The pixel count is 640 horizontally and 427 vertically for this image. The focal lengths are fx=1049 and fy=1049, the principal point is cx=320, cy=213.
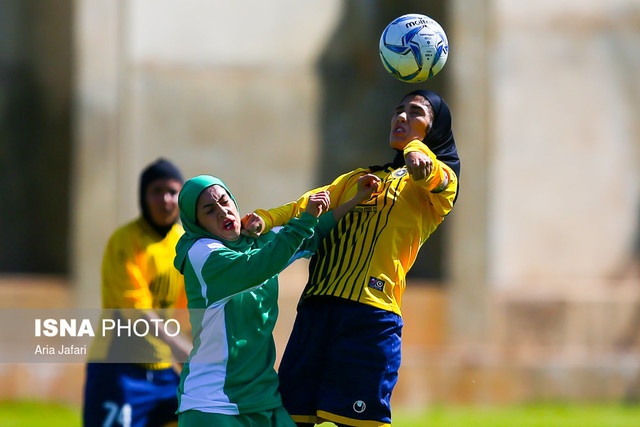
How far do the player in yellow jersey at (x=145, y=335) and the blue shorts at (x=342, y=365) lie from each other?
1.87 m

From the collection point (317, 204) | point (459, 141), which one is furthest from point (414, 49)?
point (459, 141)

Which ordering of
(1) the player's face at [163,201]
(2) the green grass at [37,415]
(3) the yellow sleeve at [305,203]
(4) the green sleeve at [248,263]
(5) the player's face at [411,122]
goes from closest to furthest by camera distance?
1. (4) the green sleeve at [248,263]
2. (5) the player's face at [411,122]
3. (3) the yellow sleeve at [305,203]
4. (1) the player's face at [163,201]
5. (2) the green grass at [37,415]

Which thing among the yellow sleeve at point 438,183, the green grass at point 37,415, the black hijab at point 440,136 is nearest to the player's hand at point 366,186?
the yellow sleeve at point 438,183

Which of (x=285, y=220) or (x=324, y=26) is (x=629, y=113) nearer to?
(x=324, y=26)

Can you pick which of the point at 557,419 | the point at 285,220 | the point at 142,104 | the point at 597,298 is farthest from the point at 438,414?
the point at 285,220

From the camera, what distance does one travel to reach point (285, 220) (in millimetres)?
5270

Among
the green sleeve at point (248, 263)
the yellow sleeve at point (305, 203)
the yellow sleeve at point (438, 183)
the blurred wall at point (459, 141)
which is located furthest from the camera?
the blurred wall at point (459, 141)

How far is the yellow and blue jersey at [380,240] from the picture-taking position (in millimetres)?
5055

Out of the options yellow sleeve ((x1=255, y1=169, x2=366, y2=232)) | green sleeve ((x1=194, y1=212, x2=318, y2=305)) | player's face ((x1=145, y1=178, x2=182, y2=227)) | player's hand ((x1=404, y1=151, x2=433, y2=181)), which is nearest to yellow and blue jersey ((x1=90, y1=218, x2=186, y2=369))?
player's face ((x1=145, y1=178, x2=182, y2=227))

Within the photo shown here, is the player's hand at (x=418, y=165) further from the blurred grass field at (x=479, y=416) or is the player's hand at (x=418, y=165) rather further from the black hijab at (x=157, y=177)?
the blurred grass field at (x=479, y=416)

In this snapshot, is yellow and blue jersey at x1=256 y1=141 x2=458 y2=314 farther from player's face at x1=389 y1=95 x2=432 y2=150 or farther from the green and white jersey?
the green and white jersey

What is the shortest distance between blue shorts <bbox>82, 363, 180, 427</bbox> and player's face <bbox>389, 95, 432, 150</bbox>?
8.48 ft

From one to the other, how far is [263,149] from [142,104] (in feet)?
5.03

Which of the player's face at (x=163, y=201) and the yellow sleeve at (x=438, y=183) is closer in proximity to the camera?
the yellow sleeve at (x=438, y=183)
